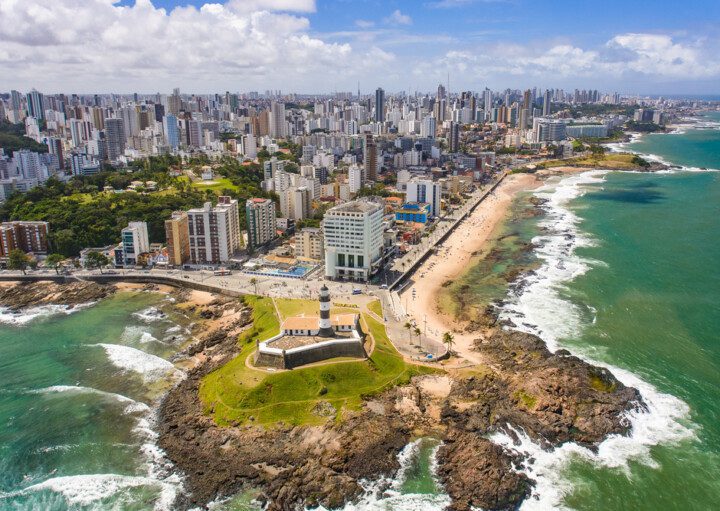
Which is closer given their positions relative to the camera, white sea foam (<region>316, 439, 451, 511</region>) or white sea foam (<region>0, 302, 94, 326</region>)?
white sea foam (<region>316, 439, 451, 511</region>)

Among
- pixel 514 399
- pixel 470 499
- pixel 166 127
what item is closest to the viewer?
pixel 470 499

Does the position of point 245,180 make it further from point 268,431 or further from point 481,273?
point 268,431

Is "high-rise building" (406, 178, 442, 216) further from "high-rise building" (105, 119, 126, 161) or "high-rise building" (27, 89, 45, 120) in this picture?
"high-rise building" (27, 89, 45, 120)

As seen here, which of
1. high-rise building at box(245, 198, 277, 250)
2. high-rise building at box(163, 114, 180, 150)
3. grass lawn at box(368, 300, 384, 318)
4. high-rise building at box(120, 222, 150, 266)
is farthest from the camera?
high-rise building at box(163, 114, 180, 150)

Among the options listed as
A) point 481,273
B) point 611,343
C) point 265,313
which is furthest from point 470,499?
point 481,273

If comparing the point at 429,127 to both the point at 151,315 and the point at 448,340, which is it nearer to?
the point at 151,315

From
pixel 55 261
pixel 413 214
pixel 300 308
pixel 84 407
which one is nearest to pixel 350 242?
pixel 300 308

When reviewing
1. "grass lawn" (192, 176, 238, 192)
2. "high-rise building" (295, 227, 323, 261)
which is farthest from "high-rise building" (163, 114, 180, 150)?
"high-rise building" (295, 227, 323, 261)
